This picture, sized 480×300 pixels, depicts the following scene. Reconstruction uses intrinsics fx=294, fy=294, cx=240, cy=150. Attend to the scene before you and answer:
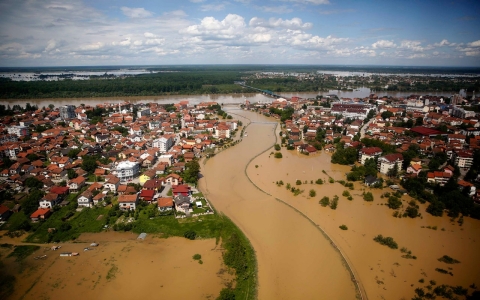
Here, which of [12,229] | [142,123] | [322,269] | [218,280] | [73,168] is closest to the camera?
[218,280]

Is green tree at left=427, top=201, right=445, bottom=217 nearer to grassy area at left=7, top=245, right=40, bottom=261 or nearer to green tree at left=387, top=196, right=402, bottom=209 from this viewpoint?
green tree at left=387, top=196, right=402, bottom=209

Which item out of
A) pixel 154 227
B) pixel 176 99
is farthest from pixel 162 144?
pixel 176 99

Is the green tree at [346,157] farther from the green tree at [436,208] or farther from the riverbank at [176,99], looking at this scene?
the riverbank at [176,99]

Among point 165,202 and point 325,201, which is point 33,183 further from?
point 325,201

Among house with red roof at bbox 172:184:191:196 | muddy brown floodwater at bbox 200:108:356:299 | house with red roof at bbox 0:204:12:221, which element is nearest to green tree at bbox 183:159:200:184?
muddy brown floodwater at bbox 200:108:356:299

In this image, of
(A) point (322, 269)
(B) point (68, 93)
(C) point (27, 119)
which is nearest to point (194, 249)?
(A) point (322, 269)

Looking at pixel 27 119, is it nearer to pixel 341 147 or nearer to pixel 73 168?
pixel 73 168

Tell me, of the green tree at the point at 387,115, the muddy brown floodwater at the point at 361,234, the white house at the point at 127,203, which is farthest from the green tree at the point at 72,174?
the green tree at the point at 387,115
